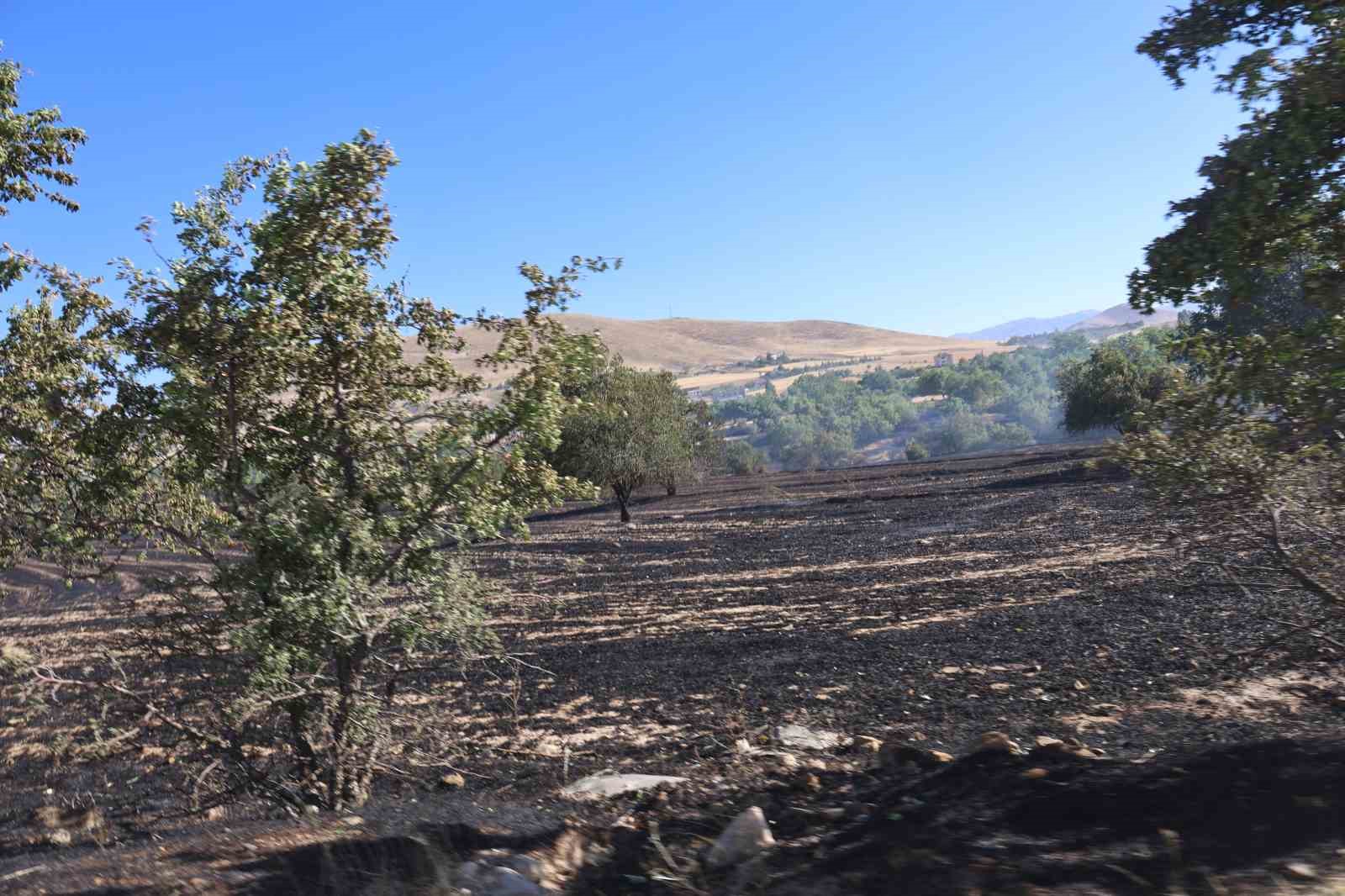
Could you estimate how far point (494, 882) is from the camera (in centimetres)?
522

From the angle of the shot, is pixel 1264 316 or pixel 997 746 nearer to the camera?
pixel 997 746

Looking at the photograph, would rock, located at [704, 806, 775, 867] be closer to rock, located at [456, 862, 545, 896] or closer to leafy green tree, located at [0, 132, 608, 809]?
rock, located at [456, 862, 545, 896]

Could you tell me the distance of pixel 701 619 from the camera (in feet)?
55.7

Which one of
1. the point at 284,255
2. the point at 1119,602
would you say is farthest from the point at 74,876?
the point at 1119,602

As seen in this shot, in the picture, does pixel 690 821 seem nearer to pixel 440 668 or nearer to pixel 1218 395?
pixel 1218 395

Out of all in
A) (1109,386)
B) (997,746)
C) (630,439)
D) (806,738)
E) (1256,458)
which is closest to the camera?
(997,746)

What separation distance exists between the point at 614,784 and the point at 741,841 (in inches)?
87.6

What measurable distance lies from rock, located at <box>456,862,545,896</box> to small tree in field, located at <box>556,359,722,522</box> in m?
29.4

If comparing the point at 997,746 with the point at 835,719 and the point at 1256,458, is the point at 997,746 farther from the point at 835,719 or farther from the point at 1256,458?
the point at 835,719

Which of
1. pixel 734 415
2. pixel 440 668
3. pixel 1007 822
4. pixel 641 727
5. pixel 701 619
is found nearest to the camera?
pixel 1007 822

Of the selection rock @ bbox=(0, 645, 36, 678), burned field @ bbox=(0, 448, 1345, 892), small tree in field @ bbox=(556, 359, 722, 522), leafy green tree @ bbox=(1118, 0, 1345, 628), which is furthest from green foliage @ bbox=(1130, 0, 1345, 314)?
small tree in field @ bbox=(556, 359, 722, 522)

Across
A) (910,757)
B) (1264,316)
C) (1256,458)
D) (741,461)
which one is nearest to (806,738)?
(910,757)

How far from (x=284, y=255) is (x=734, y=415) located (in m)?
149

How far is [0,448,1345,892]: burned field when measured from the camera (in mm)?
5145
